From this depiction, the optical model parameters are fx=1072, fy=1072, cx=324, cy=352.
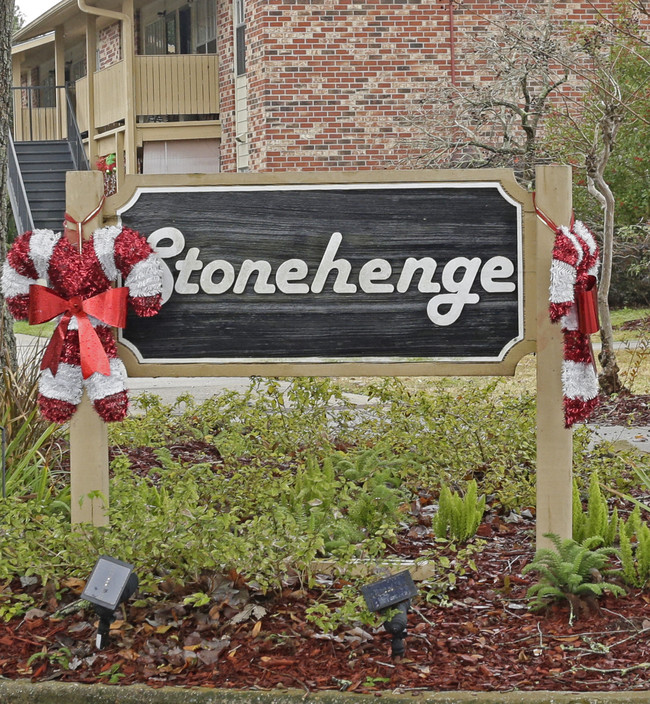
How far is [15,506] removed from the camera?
4.12 m

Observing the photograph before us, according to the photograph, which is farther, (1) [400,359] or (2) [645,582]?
(1) [400,359]

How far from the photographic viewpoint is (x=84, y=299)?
4.19 meters

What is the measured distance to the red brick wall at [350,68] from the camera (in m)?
16.2

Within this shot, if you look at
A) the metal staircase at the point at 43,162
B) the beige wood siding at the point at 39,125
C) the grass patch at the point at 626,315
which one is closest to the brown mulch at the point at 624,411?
the grass patch at the point at 626,315

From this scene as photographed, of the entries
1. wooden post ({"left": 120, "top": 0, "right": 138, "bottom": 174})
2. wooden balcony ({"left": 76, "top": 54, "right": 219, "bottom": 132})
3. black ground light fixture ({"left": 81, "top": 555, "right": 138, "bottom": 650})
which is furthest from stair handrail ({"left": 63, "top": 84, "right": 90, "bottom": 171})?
black ground light fixture ({"left": 81, "top": 555, "right": 138, "bottom": 650})

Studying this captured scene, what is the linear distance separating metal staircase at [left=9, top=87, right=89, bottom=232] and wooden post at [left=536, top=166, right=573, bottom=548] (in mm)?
15986

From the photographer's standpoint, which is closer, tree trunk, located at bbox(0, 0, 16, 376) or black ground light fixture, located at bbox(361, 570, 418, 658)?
black ground light fixture, located at bbox(361, 570, 418, 658)

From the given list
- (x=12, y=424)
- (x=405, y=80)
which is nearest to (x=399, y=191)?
(x=12, y=424)

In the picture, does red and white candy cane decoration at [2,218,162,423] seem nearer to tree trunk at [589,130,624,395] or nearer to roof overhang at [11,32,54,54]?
tree trunk at [589,130,624,395]

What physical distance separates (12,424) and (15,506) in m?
1.35

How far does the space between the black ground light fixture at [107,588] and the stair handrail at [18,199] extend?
1637 centimetres

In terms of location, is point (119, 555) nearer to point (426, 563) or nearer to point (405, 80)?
point (426, 563)

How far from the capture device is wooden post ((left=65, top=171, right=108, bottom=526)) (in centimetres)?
422

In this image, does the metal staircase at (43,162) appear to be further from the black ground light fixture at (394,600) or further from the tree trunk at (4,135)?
the black ground light fixture at (394,600)
